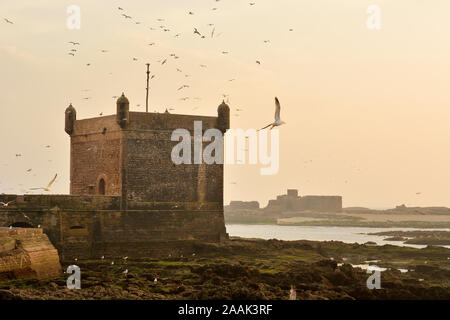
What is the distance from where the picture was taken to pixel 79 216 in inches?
1489

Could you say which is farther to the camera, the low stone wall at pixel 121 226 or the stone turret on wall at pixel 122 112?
the stone turret on wall at pixel 122 112

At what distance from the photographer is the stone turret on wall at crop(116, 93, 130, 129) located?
39.6 m

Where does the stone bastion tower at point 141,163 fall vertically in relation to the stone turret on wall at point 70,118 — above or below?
below

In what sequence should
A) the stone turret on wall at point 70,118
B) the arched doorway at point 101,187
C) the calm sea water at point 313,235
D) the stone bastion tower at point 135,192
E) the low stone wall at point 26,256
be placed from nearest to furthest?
the low stone wall at point 26,256 < the stone bastion tower at point 135,192 < the arched doorway at point 101,187 < the stone turret on wall at point 70,118 < the calm sea water at point 313,235

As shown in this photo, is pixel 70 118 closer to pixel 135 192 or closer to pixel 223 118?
pixel 135 192

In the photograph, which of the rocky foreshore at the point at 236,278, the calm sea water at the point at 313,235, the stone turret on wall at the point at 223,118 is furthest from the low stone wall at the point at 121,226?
the calm sea water at the point at 313,235

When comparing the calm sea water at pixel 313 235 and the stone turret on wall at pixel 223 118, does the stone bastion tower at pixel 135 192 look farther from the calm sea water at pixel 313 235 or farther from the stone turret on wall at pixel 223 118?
the calm sea water at pixel 313 235

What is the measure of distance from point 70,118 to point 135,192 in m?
6.27

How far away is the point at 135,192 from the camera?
3972 cm

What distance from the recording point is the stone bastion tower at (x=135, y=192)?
124 ft

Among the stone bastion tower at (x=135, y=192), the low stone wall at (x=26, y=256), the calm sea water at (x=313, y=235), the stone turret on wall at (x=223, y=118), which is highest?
the stone turret on wall at (x=223, y=118)

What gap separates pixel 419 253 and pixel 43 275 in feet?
79.0

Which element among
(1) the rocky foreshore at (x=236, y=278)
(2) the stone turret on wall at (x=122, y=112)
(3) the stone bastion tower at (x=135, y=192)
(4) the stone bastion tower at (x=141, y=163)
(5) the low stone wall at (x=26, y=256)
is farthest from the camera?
(4) the stone bastion tower at (x=141, y=163)

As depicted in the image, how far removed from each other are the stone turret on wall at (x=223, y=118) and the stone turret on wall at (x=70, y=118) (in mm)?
7775
